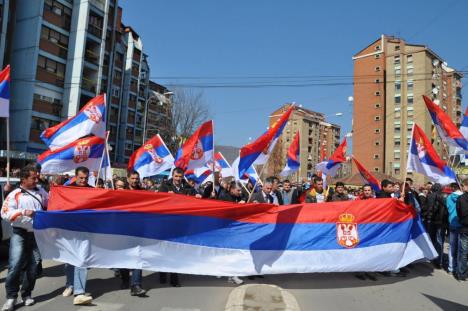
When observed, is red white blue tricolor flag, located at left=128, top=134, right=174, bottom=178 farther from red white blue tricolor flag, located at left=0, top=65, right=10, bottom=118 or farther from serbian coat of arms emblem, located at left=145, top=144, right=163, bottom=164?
red white blue tricolor flag, located at left=0, top=65, right=10, bottom=118

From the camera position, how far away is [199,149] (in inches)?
372

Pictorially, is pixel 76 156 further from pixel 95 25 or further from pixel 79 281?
pixel 95 25

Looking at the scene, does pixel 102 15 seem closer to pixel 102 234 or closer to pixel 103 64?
pixel 103 64

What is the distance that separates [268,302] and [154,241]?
2042 mm

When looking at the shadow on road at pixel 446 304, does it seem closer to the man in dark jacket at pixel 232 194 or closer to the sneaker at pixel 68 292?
the man in dark jacket at pixel 232 194

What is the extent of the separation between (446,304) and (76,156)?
302 inches

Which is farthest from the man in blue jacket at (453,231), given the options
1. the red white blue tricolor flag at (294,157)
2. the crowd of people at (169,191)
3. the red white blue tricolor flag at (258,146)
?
the red white blue tricolor flag at (294,157)

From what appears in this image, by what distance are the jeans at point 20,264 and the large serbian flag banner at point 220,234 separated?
0.31 m

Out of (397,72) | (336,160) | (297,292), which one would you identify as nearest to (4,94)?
(297,292)

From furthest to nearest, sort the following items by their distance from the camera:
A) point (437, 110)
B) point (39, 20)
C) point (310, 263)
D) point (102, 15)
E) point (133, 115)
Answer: point (133, 115) → point (102, 15) → point (39, 20) → point (437, 110) → point (310, 263)

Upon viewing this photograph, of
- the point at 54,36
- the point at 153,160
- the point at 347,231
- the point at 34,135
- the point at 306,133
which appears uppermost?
the point at 306,133

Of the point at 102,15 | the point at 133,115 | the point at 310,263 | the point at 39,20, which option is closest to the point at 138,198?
the point at 310,263

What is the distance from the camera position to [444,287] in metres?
7.00

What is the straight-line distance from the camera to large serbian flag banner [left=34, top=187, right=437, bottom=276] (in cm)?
603
